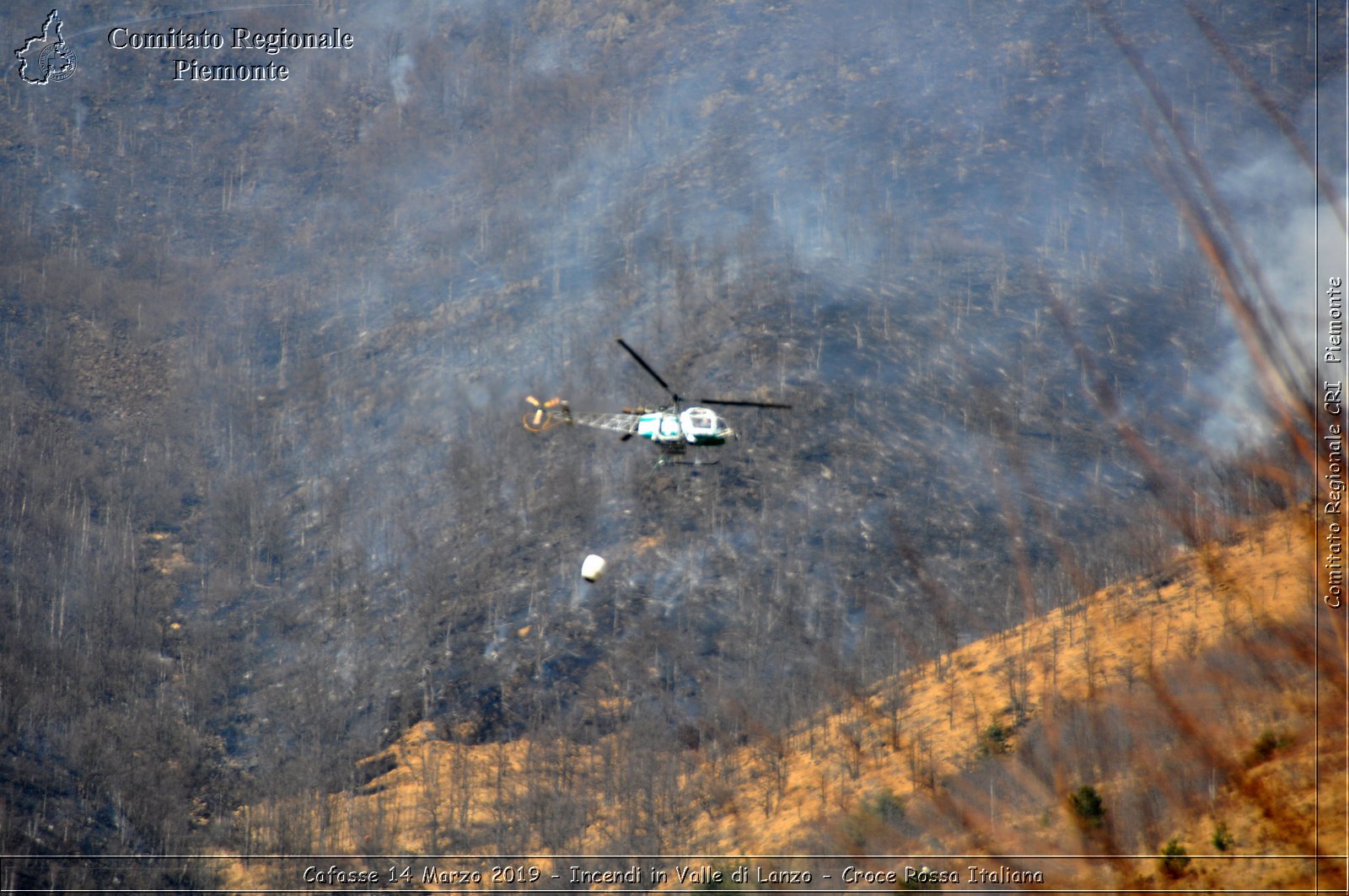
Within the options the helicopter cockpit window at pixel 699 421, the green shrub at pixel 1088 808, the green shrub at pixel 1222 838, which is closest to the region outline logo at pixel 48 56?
the helicopter cockpit window at pixel 699 421

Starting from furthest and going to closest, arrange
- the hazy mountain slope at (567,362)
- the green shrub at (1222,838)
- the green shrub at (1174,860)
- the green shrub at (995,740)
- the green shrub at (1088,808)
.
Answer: the hazy mountain slope at (567,362) → the green shrub at (995,740) → the green shrub at (1088,808) → the green shrub at (1174,860) → the green shrub at (1222,838)

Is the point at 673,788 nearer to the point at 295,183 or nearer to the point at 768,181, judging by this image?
the point at 768,181

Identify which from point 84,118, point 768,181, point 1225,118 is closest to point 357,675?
point 768,181

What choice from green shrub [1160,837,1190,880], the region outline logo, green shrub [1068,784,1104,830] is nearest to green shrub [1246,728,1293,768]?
green shrub [1160,837,1190,880]

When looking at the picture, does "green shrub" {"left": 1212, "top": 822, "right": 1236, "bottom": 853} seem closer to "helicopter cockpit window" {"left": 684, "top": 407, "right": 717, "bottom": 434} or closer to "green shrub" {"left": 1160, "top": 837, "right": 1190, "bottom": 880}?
"green shrub" {"left": 1160, "top": 837, "right": 1190, "bottom": 880}

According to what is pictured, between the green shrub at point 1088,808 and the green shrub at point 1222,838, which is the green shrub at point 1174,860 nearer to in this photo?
the green shrub at point 1222,838
